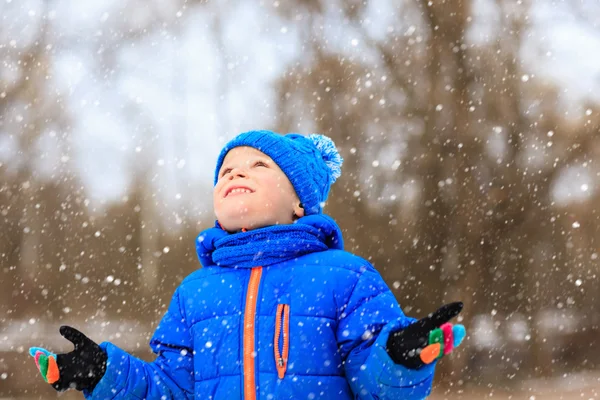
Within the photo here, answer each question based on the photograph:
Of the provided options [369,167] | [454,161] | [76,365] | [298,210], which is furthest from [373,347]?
[454,161]

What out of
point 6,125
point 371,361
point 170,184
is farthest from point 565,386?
point 6,125

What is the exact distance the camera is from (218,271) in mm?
1531

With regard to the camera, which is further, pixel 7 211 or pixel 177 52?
pixel 177 52

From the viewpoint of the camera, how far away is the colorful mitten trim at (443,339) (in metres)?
1.13

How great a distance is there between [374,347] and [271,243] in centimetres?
32

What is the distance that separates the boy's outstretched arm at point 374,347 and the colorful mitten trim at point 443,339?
58 mm

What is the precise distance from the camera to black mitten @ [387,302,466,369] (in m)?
1.13

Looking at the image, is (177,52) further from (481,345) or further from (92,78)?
(481,345)

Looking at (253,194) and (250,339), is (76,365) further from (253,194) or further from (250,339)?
(253,194)

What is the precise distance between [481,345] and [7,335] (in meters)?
3.13

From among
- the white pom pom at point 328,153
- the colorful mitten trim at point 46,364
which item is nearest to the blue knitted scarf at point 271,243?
the white pom pom at point 328,153

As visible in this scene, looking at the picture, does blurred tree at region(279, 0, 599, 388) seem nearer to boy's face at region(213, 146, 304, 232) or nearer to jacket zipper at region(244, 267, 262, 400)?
boy's face at region(213, 146, 304, 232)

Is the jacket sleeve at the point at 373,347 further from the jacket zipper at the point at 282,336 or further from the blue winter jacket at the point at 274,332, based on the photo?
the jacket zipper at the point at 282,336

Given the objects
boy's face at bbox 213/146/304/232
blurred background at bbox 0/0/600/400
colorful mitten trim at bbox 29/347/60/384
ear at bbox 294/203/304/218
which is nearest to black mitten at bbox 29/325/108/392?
colorful mitten trim at bbox 29/347/60/384
